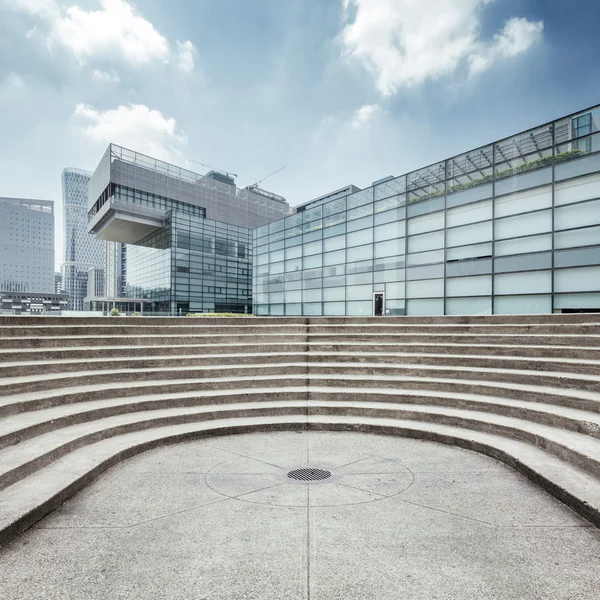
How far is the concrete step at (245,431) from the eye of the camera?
4395 mm

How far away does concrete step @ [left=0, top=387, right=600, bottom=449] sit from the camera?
20.3ft

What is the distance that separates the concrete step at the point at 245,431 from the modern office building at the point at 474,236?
51.8 ft

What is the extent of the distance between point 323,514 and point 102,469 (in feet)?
10.8

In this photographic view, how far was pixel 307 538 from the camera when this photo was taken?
4.10 meters

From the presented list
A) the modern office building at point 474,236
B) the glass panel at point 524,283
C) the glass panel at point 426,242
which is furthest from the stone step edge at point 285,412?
the glass panel at point 426,242

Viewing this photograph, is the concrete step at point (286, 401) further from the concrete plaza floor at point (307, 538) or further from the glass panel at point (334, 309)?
the glass panel at point (334, 309)

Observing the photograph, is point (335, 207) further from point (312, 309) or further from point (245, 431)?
point (245, 431)

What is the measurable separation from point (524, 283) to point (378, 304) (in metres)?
9.49

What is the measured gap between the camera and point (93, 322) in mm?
10633

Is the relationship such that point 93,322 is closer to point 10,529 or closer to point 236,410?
point 236,410

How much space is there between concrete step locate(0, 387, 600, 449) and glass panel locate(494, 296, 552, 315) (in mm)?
14518

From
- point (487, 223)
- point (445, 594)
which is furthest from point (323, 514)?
point (487, 223)

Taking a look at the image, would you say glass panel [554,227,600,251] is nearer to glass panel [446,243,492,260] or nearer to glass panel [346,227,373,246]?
glass panel [446,243,492,260]

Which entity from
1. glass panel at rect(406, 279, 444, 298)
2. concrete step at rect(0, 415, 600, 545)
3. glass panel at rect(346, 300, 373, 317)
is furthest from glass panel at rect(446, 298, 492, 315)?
concrete step at rect(0, 415, 600, 545)
